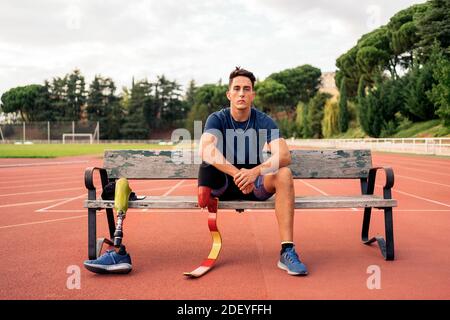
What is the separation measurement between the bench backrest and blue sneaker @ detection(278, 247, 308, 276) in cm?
102

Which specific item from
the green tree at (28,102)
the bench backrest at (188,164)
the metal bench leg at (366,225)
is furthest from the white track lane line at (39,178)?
the green tree at (28,102)

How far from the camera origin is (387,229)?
3867 mm

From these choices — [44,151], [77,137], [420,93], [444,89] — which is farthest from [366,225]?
[77,137]

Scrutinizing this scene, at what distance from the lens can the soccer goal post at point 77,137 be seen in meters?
79.0

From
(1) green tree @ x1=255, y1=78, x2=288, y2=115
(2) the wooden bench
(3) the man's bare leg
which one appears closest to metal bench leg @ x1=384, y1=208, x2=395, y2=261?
(2) the wooden bench

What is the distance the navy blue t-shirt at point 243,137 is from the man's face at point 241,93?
157mm

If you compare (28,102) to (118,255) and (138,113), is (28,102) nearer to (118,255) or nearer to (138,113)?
(138,113)

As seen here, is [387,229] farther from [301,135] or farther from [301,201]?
[301,135]

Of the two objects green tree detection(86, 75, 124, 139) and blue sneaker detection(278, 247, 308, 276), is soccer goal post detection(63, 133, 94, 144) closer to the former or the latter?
green tree detection(86, 75, 124, 139)

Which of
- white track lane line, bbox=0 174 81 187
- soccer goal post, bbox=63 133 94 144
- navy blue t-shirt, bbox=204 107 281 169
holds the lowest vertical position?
white track lane line, bbox=0 174 81 187

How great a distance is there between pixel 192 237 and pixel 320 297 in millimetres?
2157

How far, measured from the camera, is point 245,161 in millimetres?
3877

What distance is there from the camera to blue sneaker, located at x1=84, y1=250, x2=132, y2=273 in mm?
3355
